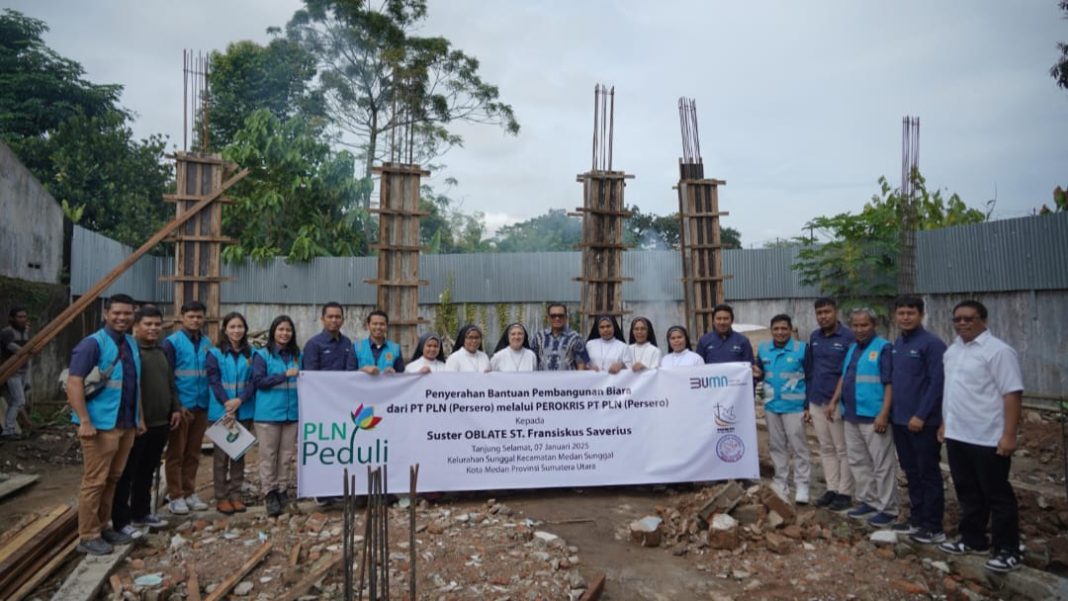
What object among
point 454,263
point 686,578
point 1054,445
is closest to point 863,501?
point 686,578

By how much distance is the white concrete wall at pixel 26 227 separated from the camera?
9.67 m

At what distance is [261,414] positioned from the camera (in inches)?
208

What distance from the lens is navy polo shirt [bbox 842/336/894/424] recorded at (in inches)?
197

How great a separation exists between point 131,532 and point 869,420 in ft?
18.4

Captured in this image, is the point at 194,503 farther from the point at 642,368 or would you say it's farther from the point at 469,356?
the point at 642,368

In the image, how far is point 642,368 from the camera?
231 inches

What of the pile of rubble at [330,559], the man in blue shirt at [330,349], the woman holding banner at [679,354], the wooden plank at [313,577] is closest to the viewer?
the wooden plank at [313,577]

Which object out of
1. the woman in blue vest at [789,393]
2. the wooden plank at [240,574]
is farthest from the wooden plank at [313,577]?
the woman in blue vest at [789,393]

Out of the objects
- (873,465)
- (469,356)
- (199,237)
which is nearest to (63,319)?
(199,237)

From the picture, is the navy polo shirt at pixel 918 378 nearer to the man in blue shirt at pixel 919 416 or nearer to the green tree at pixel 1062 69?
the man in blue shirt at pixel 919 416

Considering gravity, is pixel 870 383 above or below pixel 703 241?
below

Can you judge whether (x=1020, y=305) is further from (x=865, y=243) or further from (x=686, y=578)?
(x=686, y=578)

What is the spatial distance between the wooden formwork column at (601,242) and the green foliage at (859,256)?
636 cm

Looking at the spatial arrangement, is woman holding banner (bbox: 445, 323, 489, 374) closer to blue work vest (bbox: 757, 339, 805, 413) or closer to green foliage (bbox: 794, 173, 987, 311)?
blue work vest (bbox: 757, 339, 805, 413)
